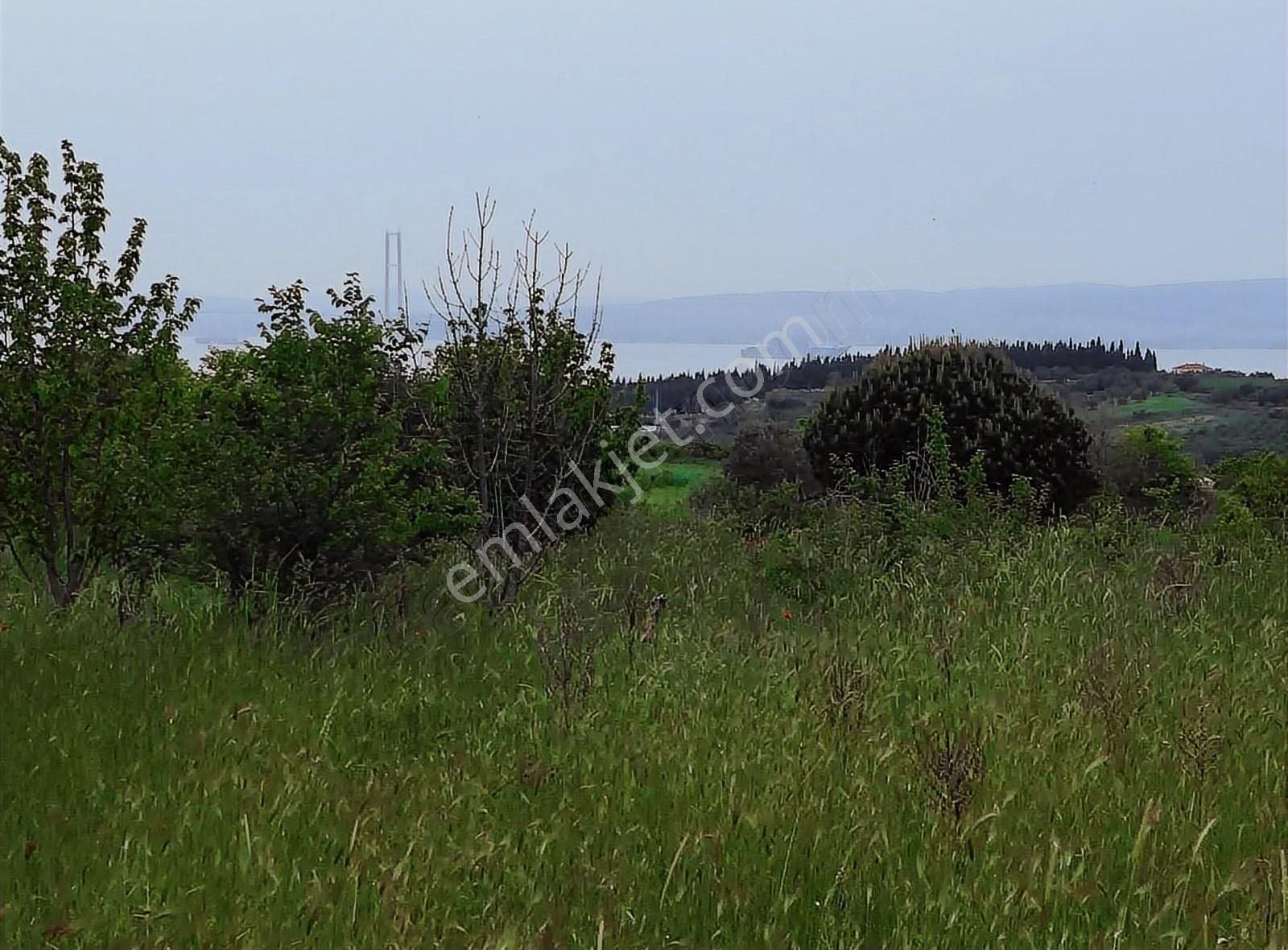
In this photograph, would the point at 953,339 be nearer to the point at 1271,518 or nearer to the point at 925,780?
the point at 1271,518

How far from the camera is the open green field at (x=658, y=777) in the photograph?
353 centimetres

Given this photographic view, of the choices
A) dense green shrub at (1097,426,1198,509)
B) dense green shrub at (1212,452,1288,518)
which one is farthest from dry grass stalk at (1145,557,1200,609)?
dense green shrub at (1097,426,1198,509)

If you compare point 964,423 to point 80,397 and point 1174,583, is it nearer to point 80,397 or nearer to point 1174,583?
point 1174,583

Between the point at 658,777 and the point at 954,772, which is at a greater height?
the point at 954,772

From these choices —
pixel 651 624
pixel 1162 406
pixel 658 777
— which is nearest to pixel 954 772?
pixel 658 777

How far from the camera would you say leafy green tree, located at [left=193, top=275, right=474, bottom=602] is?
6945 mm

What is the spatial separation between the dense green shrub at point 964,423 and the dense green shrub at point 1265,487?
1366mm

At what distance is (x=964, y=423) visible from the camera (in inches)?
453

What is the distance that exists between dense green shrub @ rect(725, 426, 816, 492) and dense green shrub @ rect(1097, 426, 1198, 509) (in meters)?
3.30

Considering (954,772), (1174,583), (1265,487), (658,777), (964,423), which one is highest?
(964,423)

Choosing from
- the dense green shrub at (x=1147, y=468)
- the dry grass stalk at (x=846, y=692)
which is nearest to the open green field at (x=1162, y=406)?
the dense green shrub at (x=1147, y=468)

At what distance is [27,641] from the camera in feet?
20.3

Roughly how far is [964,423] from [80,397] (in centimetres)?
789

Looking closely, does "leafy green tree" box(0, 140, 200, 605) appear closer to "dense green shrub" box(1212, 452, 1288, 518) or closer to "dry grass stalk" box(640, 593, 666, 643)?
"dry grass stalk" box(640, 593, 666, 643)
